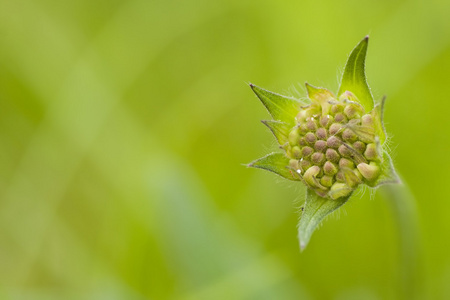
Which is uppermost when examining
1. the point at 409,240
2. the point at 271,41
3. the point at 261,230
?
the point at 271,41

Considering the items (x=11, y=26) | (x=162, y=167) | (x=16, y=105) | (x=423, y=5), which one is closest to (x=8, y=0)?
(x=11, y=26)

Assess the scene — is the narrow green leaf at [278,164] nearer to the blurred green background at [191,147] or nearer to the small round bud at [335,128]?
the small round bud at [335,128]

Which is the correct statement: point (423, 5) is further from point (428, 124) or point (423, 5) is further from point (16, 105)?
point (16, 105)

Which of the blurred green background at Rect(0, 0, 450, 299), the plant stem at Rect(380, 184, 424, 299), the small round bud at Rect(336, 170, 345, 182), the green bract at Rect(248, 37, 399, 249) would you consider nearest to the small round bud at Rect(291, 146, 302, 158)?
the green bract at Rect(248, 37, 399, 249)

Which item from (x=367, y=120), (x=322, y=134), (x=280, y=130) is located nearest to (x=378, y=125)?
(x=367, y=120)

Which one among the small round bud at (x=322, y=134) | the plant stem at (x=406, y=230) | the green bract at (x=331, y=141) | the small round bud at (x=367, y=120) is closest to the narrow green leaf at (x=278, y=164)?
the green bract at (x=331, y=141)

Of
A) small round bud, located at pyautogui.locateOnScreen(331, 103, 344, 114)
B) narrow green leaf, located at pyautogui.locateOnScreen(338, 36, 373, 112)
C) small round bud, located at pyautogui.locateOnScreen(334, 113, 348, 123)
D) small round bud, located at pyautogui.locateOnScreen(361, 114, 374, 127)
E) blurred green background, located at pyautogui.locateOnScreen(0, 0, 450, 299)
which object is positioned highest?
narrow green leaf, located at pyautogui.locateOnScreen(338, 36, 373, 112)

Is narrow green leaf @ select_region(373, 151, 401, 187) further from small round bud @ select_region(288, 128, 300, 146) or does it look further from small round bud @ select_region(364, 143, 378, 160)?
small round bud @ select_region(288, 128, 300, 146)
